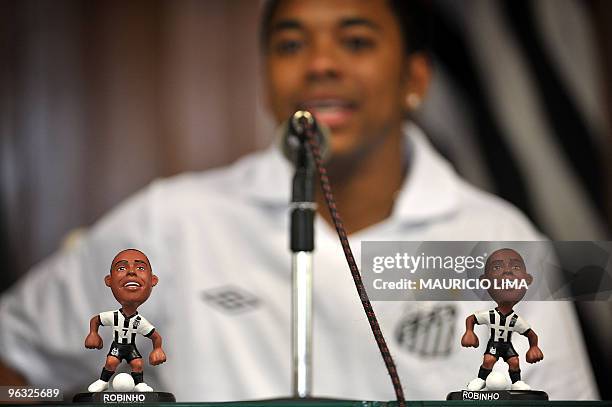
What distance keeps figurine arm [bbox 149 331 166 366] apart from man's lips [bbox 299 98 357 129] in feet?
3.15

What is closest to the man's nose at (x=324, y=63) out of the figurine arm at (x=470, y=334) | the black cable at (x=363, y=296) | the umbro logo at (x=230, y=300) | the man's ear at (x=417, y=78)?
the man's ear at (x=417, y=78)

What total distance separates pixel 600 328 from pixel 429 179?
45 centimetres

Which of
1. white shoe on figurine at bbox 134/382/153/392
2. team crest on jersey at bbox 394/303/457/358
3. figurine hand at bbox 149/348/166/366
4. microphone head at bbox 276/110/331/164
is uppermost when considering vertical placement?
microphone head at bbox 276/110/331/164

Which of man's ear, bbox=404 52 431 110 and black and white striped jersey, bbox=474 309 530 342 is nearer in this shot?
black and white striped jersey, bbox=474 309 530 342

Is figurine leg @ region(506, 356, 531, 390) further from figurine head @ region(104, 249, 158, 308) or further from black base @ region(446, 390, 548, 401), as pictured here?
figurine head @ region(104, 249, 158, 308)

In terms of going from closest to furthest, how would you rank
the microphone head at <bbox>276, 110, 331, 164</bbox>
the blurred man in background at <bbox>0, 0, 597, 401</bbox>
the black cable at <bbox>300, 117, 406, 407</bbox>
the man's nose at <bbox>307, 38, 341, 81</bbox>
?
1. the black cable at <bbox>300, 117, 406, 407</bbox>
2. the microphone head at <bbox>276, 110, 331, 164</bbox>
3. the blurred man in background at <bbox>0, 0, 597, 401</bbox>
4. the man's nose at <bbox>307, 38, 341, 81</bbox>

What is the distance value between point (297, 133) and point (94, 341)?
0.34 meters

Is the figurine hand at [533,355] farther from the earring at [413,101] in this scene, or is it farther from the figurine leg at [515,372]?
the earring at [413,101]

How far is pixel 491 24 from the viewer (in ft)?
6.40

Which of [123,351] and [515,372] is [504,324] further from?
[123,351]

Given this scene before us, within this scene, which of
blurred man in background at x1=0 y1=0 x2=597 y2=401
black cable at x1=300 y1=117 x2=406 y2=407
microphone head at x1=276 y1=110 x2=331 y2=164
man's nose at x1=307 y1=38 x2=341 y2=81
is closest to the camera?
black cable at x1=300 y1=117 x2=406 y2=407

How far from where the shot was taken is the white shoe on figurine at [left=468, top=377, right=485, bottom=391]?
954mm

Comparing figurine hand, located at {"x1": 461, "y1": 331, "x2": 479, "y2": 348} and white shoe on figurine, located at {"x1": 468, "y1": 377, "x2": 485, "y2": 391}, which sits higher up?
figurine hand, located at {"x1": 461, "y1": 331, "x2": 479, "y2": 348}

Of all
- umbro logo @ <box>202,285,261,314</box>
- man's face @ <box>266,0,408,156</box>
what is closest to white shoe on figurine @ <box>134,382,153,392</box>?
umbro logo @ <box>202,285,261,314</box>
